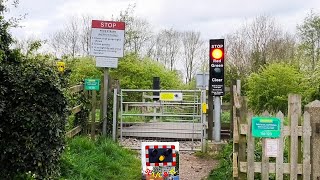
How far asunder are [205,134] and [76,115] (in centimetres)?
310

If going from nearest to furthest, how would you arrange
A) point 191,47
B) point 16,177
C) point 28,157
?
1. point 28,157
2. point 16,177
3. point 191,47

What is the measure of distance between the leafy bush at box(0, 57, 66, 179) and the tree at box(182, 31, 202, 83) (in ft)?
103

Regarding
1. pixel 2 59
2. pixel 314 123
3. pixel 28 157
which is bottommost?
pixel 28 157

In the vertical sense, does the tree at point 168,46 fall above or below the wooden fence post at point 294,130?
above

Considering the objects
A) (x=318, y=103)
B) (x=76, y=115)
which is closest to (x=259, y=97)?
(x=76, y=115)

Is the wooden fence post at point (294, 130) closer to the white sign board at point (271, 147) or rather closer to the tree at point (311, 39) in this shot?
the white sign board at point (271, 147)

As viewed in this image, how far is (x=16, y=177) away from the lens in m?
6.29

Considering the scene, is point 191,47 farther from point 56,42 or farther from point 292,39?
point 56,42

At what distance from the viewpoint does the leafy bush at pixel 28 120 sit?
584cm

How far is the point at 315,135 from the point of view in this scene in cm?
628

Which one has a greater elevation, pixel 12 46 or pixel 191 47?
pixel 191 47

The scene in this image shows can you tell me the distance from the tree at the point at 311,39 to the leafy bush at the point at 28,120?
27.4 m

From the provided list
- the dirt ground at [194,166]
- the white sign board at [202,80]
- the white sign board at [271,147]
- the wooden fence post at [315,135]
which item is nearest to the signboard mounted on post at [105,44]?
the white sign board at [202,80]

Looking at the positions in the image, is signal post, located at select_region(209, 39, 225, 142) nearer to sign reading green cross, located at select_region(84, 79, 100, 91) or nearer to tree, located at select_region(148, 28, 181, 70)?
sign reading green cross, located at select_region(84, 79, 100, 91)
